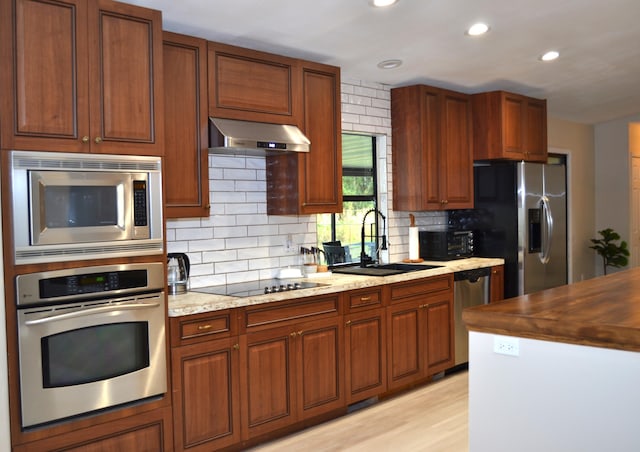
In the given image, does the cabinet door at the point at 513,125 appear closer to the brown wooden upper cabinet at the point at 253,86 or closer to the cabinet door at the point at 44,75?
the brown wooden upper cabinet at the point at 253,86

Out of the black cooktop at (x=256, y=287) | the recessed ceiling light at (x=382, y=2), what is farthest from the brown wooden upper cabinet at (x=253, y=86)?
the black cooktop at (x=256, y=287)

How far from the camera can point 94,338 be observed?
111 inches

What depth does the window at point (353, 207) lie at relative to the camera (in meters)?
4.86

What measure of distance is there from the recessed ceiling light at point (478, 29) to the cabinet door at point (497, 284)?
2.06m

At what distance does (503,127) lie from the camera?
5387mm

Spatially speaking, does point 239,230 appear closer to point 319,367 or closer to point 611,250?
point 319,367

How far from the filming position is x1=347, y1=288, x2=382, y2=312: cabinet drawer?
4.01 metres

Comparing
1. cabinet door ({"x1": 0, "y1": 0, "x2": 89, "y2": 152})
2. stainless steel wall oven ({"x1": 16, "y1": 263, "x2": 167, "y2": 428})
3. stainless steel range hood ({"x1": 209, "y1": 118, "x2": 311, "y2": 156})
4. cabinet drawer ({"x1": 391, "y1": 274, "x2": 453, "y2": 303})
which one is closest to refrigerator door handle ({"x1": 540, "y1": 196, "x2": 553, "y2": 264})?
cabinet drawer ({"x1": 391, "y1": 274, "x2": 453, "y2": 303})

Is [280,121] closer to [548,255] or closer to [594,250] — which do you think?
[548,255]

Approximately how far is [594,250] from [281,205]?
5.73m

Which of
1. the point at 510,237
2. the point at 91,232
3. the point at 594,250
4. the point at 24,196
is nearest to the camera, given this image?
the point at 24,196

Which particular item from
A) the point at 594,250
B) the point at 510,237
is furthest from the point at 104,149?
the point at 594,250

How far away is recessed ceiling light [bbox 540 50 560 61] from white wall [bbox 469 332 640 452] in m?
3.14

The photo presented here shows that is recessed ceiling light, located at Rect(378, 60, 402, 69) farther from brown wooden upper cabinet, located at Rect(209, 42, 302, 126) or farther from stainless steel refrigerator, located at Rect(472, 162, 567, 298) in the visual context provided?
stainless steel refrigerator, located at Rect(472, 162, 567, 298)
